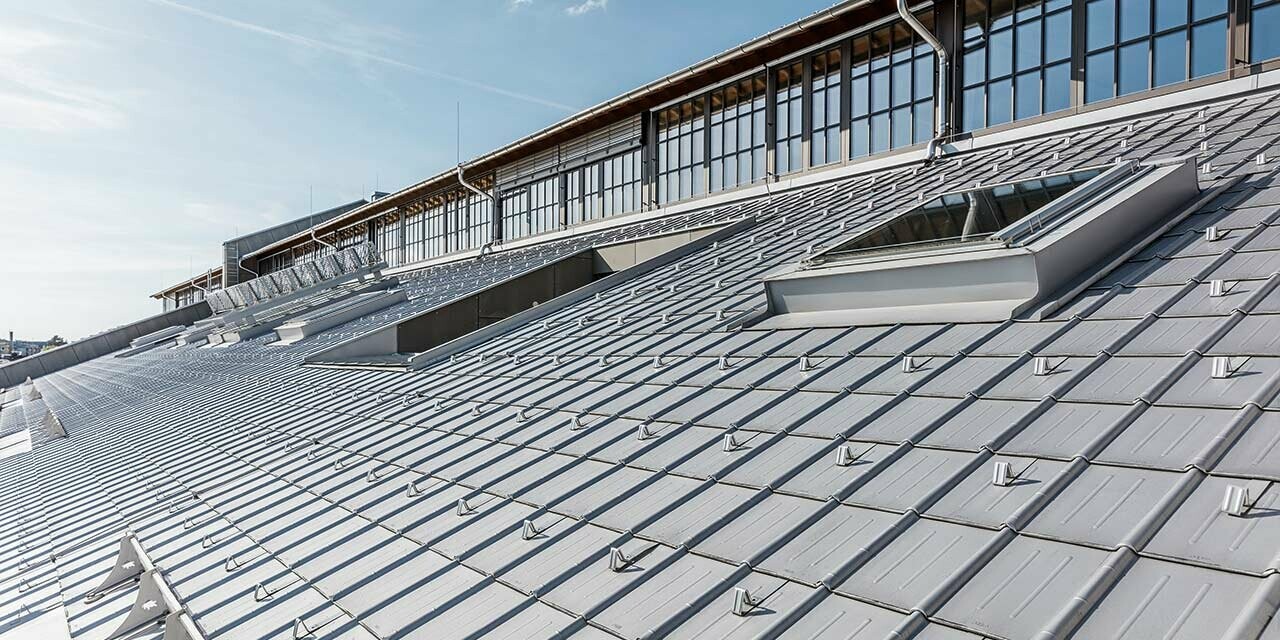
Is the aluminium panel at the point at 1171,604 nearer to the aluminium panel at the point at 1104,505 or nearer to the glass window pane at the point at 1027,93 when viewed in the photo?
the aluminium panel at the point at 1104,505

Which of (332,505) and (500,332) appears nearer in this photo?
(332,505)

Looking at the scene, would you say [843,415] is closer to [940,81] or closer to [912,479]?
[912,479]

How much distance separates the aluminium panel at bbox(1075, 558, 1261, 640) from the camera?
2809 millimetres

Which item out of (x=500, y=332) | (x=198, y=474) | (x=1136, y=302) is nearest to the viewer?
(x=1136, y=302)

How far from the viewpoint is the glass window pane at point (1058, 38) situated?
15.6 m

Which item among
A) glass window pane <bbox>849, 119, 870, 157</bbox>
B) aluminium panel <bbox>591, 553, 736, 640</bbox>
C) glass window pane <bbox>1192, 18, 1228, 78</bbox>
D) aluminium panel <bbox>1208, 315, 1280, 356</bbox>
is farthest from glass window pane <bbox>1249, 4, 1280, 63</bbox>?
aluminium panel <bbox>591, 553, 736, 640</bbox>

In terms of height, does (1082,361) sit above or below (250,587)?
above

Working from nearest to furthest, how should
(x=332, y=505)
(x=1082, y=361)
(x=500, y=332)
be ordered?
(x=1082, y=361) → (x=332, y=505) → (x=500, y=332)

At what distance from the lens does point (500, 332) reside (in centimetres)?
1272

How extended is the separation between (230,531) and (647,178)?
19927mm

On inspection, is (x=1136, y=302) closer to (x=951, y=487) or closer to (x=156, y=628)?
(x=951, y=487)

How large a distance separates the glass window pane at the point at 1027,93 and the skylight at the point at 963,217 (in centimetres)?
893

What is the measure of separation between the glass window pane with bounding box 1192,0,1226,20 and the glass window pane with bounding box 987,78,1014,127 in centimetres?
315

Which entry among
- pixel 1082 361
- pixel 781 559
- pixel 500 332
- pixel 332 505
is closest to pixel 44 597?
pixel 332 505
